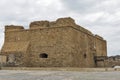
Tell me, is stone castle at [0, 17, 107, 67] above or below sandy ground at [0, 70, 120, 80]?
above

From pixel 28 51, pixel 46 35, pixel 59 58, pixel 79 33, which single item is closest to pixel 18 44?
pixel 28 51

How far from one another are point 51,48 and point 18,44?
113 inches

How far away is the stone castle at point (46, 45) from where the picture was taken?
16.2 m

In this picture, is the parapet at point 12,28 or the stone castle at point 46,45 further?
the parapet at point 12,28

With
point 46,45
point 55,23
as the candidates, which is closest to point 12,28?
point 46,45

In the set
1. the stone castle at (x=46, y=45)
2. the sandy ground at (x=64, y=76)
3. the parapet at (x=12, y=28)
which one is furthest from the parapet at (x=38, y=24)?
the sandy ground at (x=64, y=76)

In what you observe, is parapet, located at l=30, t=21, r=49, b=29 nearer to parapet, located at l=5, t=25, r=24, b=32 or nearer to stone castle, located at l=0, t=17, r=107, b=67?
stone castle, located at l=0, t=17, r=107, b=67

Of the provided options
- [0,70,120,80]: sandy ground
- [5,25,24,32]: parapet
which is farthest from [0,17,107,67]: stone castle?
[0,70,120,80]: sandy ground

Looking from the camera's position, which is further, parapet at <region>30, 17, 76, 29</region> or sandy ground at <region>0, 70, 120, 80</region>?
parapet at <region>30, 17, 76, 29</region>

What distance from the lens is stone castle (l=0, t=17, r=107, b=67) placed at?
16203mm

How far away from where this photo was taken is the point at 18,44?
1772 centimetres

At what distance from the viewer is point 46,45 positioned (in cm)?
1686

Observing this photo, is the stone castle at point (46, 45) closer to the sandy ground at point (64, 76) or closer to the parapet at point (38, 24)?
the parapet at point (38, 24)

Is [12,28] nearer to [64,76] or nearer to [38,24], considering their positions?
[38,24]
